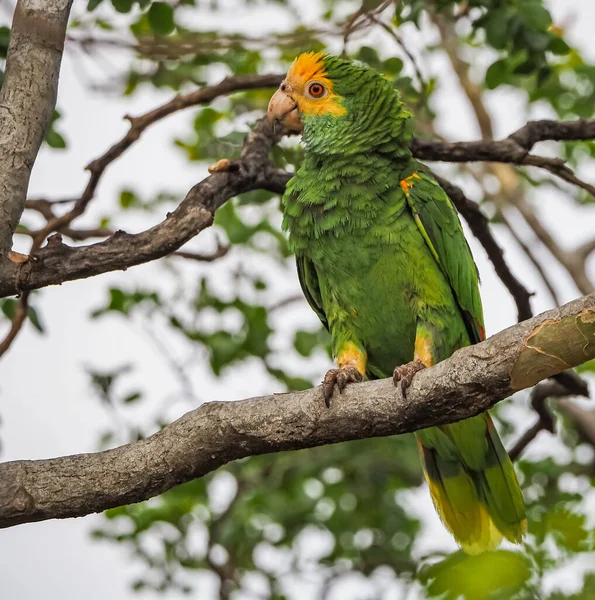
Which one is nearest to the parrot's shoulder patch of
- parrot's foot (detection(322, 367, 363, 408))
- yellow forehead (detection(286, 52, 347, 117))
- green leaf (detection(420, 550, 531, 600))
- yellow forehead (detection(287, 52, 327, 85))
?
yellow forehead (detection(286, 52, 347, 117))

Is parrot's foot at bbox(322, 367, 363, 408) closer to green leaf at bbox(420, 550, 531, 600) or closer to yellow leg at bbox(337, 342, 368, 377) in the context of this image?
yellow leg at bbox(337, 342, 368, 377)

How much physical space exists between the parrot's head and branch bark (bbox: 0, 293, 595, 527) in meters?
1.18

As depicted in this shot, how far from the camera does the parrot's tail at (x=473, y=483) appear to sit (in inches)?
125

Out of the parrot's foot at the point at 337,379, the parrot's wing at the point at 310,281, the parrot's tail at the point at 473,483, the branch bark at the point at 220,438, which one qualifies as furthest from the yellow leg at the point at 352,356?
the branch bark at the point at 220,438

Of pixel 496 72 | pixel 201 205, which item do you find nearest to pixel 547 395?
pixel 496 72

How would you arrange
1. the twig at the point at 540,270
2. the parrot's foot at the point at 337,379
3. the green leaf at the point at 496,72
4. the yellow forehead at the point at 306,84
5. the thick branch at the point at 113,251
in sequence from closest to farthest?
the parrot's foot at the point at 337,379, the thick branch at the point at 113,251, the yellow forehead at the point at 306,84, the green leaf at the point at 496,72, the twig at the point at 540,270

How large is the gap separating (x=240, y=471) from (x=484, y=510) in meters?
1.46

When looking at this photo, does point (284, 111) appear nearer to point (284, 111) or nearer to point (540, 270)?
point (284, 111)

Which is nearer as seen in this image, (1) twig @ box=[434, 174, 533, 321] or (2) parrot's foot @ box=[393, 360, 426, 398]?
(2) parrot's foot @ box=[393, 360, 426, 398]

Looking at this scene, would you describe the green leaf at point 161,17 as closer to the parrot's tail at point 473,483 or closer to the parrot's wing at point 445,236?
the parrot's wing at point 445,236

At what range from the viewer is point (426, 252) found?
118 inches

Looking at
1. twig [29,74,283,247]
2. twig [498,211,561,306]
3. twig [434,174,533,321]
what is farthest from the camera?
twig [498,211,561,306]

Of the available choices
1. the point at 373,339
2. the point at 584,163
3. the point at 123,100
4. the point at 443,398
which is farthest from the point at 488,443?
the point at 123,100

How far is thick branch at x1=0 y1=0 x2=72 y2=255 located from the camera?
2377 mm
